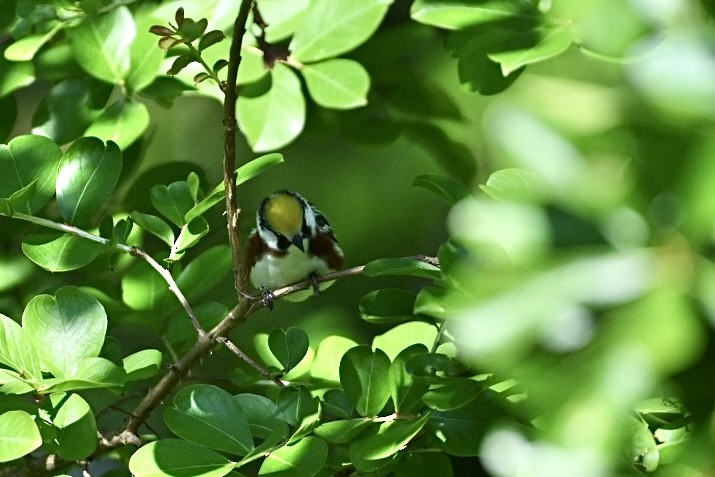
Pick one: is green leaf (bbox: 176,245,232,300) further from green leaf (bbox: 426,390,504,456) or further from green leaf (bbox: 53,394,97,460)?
green leaf (bbox: 426,390,504,456)

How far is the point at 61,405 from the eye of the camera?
102 cm

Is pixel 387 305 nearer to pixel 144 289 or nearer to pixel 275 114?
pixel 144 289

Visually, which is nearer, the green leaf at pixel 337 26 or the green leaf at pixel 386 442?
the green leaf at pixel 386 442

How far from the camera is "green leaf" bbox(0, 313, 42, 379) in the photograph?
1.01m

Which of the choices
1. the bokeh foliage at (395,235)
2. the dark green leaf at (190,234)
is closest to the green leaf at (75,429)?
the bokeh foliage at (395,235)

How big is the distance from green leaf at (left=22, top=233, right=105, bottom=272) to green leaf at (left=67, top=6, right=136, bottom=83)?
1.47 ft

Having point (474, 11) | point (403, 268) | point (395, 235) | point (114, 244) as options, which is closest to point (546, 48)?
point (474, 11)

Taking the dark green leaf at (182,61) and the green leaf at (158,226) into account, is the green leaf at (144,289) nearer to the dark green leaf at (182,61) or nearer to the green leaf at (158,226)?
the green leaf at (158,226)

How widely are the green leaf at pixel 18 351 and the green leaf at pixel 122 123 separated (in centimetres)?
51

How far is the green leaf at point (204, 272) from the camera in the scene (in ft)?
4.29

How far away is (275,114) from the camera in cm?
153

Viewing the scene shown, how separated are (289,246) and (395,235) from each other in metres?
0.45

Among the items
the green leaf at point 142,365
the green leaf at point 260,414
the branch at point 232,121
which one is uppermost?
the branch at point 232,121

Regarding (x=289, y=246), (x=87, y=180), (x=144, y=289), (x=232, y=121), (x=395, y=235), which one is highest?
(x=232, y=121)
